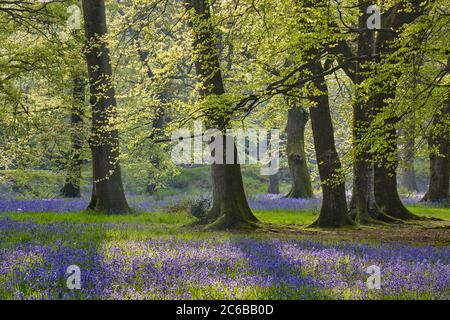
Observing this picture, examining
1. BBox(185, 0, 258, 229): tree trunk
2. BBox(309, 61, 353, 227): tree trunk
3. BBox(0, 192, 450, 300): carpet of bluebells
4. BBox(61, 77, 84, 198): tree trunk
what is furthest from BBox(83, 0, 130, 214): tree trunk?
BBox(0, 192, 450, 300): carpet of bluebells

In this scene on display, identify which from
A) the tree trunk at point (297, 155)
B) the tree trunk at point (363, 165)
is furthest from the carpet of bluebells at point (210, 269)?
the tree trunk at point (297, 155)

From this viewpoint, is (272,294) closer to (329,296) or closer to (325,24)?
(329,296)

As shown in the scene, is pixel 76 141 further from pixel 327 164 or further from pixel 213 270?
pixel 213 270

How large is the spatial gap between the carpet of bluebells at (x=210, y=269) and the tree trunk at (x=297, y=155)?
55.8 feet

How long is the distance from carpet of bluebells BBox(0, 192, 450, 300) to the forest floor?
0.4 inches

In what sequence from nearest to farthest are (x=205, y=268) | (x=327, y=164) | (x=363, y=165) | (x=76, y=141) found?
(x=205, y=268) < (x=327, y=164) < (x=363, y=165) < (x=76, y=141)

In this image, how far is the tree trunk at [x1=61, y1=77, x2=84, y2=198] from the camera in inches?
717

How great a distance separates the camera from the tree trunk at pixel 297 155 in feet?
88.5

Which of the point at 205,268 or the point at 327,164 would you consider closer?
the point at 205,268

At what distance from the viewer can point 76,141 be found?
941 inches

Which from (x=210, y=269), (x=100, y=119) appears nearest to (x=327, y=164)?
(x=100, y=119)

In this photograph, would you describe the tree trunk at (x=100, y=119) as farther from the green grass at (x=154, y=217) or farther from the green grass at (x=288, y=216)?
the green grass at (x=288, y=216)

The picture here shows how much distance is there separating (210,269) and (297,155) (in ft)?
68.0

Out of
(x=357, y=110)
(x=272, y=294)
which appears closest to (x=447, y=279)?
(x=272, y=294)
